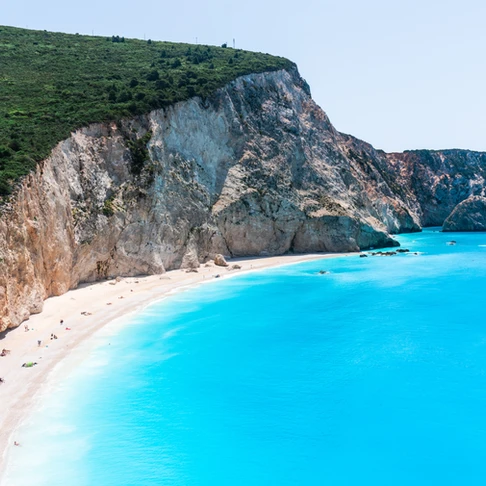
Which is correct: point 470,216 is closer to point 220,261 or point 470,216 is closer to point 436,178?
point 436,178

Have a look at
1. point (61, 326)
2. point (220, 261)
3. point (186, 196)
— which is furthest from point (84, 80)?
point (61, 326)

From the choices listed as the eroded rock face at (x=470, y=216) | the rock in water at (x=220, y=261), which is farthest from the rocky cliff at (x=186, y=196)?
the eroded rock face at (x=470, y=216)

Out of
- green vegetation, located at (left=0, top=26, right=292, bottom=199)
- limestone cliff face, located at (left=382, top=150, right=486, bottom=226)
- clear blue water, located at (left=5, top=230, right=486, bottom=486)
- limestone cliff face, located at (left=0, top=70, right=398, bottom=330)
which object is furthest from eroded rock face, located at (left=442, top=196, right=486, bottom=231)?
clear blue water, located at (left=5, top=230, right=486, bottom=486)

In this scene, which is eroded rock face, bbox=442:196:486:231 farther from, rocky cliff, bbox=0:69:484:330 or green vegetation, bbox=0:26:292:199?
green vegetation, bbox=0:26:292:199

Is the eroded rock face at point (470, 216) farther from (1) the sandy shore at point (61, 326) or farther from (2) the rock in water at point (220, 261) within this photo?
(1) the sandy shore at point (61, 326)

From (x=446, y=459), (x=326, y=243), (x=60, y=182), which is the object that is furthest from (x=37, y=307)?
(x=326, y=243)
